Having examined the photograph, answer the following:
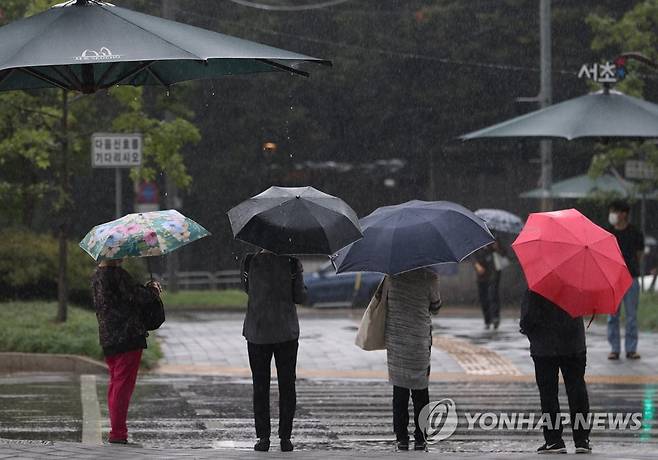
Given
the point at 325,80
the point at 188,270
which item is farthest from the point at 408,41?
the point at 188,270

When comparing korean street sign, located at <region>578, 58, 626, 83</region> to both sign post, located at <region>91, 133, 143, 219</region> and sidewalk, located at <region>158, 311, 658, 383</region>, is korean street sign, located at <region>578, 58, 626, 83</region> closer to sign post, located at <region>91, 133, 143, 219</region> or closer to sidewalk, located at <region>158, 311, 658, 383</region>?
sidewalk, located at <region>158, 311, 658, 383</region>

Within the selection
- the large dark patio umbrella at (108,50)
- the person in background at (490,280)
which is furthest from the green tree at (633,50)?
the large dark patio umbrella at (108,50)

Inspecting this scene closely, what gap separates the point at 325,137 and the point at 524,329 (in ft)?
118

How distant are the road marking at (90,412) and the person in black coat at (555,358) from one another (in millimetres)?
3467

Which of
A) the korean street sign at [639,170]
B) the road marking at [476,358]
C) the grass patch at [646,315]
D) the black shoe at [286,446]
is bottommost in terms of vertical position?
the road marking at [476,358]

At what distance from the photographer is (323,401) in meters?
14.3

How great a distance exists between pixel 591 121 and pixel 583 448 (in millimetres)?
8265

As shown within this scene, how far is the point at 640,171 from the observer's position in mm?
29375

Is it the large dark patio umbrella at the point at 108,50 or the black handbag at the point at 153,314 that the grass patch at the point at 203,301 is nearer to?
the large dark patio umbrella at the point at 108,50


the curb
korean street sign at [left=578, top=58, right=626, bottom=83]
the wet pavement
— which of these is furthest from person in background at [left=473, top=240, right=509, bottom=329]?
the curb

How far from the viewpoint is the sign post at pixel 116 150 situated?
20531mm

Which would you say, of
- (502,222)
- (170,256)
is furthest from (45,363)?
(170,256)

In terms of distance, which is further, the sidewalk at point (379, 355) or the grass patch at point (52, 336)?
the grass patch at point (52, 336)

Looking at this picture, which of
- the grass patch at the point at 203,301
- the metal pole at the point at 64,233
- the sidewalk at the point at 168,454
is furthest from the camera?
the grass patch at the point at 203,301
